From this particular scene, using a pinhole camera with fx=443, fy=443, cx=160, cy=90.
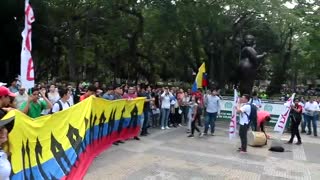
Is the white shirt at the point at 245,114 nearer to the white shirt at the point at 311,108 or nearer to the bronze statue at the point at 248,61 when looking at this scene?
the white shirt at the point at 311,108

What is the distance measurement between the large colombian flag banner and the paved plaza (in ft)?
1.39

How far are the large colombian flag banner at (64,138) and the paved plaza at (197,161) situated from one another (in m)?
0.42

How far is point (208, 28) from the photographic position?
3064 cm

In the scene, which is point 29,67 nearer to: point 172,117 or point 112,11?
point 172,117

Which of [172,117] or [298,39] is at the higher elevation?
[298,39]

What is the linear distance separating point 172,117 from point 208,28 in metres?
13.6

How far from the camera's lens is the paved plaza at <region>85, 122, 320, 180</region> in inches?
365

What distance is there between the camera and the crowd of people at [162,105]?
878 cm

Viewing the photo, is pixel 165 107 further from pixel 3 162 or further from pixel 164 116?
pixel 3 162

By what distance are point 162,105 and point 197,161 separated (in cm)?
624

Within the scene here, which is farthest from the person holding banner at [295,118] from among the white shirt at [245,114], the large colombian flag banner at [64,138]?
the large colombian flag banner at [64,138]

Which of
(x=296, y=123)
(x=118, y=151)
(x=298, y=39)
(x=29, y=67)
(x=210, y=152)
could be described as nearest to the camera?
(x=29, y=67)

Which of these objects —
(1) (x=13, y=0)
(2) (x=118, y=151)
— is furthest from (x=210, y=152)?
(1) (x=13, y=0)

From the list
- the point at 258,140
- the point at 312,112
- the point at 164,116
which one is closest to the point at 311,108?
the point at 312,112
